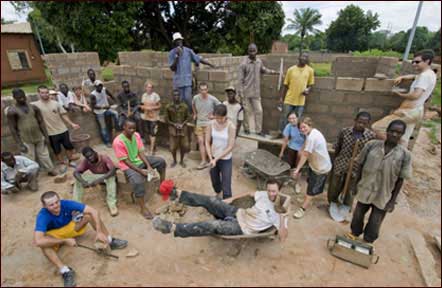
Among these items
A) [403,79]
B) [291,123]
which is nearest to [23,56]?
[291,123]

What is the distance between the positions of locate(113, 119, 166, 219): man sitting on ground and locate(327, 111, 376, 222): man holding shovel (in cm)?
299

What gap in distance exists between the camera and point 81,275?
3039 mm

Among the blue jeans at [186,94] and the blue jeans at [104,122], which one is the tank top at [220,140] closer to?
the blue jeans at [186,94]

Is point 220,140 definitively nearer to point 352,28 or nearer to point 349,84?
point 349,84

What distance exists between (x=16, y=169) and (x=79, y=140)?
1.56 meters

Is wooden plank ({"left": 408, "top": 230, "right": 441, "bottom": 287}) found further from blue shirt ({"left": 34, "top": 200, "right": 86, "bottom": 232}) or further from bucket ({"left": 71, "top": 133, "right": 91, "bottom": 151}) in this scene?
bucket ({"left": 71, "top": 133, "right": 91, "bottom": 151})

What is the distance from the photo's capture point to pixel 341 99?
4.88 meters

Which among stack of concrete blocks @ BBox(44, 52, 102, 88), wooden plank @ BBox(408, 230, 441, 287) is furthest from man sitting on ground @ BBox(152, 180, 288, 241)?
stack of concrete blocks @ BBox(44, 52, 102, 88)

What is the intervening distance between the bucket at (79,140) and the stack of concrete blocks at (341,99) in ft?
13.9

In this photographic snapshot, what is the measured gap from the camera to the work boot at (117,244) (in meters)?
3.38

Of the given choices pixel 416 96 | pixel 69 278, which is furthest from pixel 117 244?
pixel 416 96

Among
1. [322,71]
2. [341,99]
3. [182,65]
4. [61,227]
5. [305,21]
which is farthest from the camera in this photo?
[305,21]

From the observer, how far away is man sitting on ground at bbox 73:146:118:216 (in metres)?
3.89

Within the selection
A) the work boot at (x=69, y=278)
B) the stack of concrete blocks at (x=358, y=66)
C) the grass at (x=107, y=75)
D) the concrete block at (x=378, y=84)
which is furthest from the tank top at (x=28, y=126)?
the stack of concrete blocks at (x=358, y=66)
